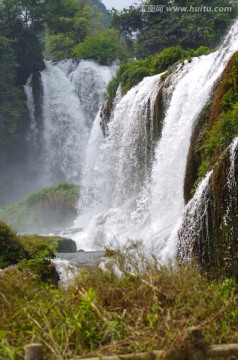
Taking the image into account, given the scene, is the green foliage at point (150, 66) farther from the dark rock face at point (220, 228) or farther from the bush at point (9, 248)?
the dark rock face at point (220, 228)

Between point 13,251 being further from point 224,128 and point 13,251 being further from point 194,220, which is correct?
point 224,128

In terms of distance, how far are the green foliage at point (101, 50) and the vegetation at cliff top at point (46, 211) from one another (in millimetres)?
12749

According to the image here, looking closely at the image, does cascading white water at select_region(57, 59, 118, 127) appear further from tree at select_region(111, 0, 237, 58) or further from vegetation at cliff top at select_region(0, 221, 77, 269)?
vegetation at cliff top at select_region(0, 221, 77, 269)

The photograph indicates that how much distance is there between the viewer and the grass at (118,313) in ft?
12.2

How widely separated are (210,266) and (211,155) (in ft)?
8.80

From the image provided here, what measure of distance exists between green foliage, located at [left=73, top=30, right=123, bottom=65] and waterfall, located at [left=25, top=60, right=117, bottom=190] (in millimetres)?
2518

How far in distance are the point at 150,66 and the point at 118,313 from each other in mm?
19400

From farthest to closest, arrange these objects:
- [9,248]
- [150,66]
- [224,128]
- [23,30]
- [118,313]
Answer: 1. [23,30]
2. [150,66]
3. [9,248]
4. [224,128]
5. [118,313]

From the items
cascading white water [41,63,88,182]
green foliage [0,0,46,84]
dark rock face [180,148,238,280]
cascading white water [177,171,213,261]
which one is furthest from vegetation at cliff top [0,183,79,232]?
dark rock face [180,148,238,280]

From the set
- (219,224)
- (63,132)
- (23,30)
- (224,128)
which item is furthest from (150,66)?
(23,30)

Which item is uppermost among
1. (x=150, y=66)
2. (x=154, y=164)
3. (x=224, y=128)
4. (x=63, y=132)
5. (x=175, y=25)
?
(x=175, y=25)

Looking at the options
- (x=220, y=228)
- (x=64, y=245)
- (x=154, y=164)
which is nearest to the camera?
(x=220, y=228)

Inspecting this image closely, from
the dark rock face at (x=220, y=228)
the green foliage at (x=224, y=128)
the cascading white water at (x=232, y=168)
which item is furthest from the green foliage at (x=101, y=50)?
the cascading white water at (x=232, y=168)

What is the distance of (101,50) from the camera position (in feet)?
131
